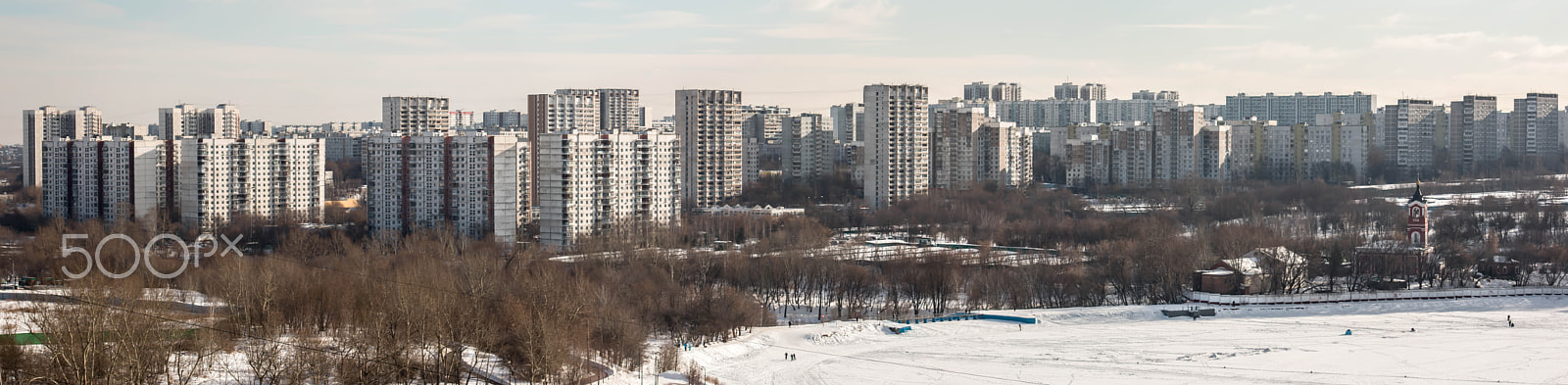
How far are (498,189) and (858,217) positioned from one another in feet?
A: 31.1

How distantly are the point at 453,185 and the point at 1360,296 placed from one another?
16.2 meters

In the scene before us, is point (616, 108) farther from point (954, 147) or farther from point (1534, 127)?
point (1534, 127)

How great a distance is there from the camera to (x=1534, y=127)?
157 ft

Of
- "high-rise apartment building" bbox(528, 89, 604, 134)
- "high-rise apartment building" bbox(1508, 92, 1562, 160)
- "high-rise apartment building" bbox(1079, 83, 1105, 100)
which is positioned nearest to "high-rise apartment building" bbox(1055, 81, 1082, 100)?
"high-rise apartment building" bbox(1079, 83, 1105, 100)

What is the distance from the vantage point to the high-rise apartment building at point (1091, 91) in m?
72.9

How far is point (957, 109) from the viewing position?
132 feet

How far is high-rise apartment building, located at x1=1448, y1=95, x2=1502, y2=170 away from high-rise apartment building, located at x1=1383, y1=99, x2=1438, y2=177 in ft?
2.19

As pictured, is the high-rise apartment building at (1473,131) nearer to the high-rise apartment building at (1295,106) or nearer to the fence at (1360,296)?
the high-rise apartment building at (1295,106)

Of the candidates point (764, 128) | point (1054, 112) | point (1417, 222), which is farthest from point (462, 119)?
point (1417, 222)

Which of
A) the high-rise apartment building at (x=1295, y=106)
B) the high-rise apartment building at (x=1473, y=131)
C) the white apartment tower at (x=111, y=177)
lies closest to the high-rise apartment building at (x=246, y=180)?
the white apartment tower at (x=111, y=177)

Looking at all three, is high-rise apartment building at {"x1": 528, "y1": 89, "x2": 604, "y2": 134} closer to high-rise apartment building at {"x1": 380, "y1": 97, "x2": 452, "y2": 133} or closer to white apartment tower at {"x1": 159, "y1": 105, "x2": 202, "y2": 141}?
high-rise apartment building at {"x1": 380, "y1": 97, "x2": 452, "y2": 133}

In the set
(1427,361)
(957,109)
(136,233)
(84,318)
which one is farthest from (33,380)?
(957,109)

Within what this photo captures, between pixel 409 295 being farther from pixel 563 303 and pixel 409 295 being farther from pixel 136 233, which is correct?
pixel 136 233

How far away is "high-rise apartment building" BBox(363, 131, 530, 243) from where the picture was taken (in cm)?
2620
